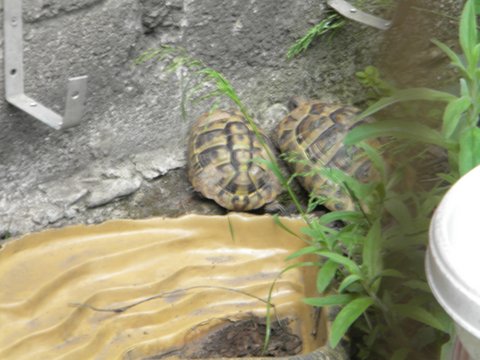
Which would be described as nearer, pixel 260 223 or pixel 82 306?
pixel 82 306

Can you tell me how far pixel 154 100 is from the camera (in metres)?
3.11

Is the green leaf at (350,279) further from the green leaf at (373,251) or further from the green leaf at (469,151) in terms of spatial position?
the green leaf at (469,151)

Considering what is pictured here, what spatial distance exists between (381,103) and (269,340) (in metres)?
0.84

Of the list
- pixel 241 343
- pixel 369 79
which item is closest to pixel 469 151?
pixel 241 343

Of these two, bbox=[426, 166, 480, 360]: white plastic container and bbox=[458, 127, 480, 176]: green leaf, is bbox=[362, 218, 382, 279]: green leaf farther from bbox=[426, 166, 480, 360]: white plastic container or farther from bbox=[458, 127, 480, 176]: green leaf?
bbox=[426, 166, 480, 360]: white plastic container

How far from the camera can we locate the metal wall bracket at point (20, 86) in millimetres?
2588

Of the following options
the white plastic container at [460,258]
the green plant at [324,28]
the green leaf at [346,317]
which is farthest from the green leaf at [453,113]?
the green plant at [324,28]

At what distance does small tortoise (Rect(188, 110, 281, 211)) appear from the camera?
3199mm

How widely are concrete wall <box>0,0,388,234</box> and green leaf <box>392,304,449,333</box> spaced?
3.76 feet

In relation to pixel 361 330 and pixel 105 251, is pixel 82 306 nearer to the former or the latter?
pixel 105 251

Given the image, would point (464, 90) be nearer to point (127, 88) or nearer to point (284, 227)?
point (284, 227)

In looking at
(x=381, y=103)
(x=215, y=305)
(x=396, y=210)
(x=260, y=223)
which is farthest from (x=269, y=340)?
(x=381, y=103)

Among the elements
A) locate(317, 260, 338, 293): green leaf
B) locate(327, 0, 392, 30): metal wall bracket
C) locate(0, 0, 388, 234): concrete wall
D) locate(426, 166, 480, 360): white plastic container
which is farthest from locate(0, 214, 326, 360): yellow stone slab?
locate(426, 166, 480, 360): white plastic container

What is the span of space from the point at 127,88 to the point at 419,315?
135cm
